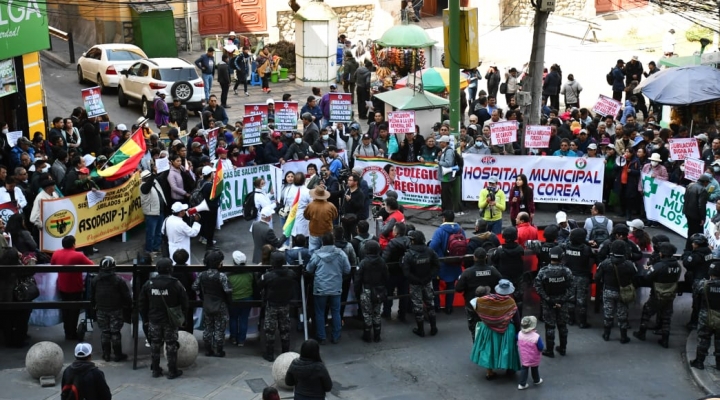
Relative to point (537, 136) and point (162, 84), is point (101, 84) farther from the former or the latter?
point (537, 136)

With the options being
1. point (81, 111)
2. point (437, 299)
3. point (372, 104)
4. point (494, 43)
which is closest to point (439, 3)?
point (494, 43)

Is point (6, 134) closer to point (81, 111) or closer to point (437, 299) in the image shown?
Result: point (81, 111)

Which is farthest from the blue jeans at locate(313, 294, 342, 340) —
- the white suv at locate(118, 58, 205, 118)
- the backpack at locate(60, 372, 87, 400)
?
the white suv at locate(118, 58, 205, 118)

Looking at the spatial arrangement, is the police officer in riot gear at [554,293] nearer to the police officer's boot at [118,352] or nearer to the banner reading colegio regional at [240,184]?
the police officer's boot at [118,352]

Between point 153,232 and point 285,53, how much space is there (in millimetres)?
18463

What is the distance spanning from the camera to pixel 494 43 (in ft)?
133

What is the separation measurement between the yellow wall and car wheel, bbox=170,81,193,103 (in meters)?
4.63

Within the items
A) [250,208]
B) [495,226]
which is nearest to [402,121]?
[495,226]

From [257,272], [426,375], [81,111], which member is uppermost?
[81,111]

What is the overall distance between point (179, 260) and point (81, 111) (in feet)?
31.1

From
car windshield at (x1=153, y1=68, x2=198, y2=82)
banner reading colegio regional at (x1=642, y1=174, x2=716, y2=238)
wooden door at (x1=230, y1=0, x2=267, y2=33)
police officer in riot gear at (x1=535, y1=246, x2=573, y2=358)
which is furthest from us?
wooden door at (x1=230, y1=0, x2=267, y2=33)

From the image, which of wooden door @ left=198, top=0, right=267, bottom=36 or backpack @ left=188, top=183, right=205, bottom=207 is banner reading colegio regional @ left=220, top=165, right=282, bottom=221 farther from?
wooden door @ left=198, top=0, right=267, bottom=36

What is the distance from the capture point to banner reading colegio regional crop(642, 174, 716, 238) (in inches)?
774

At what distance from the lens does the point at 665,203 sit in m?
20.1
